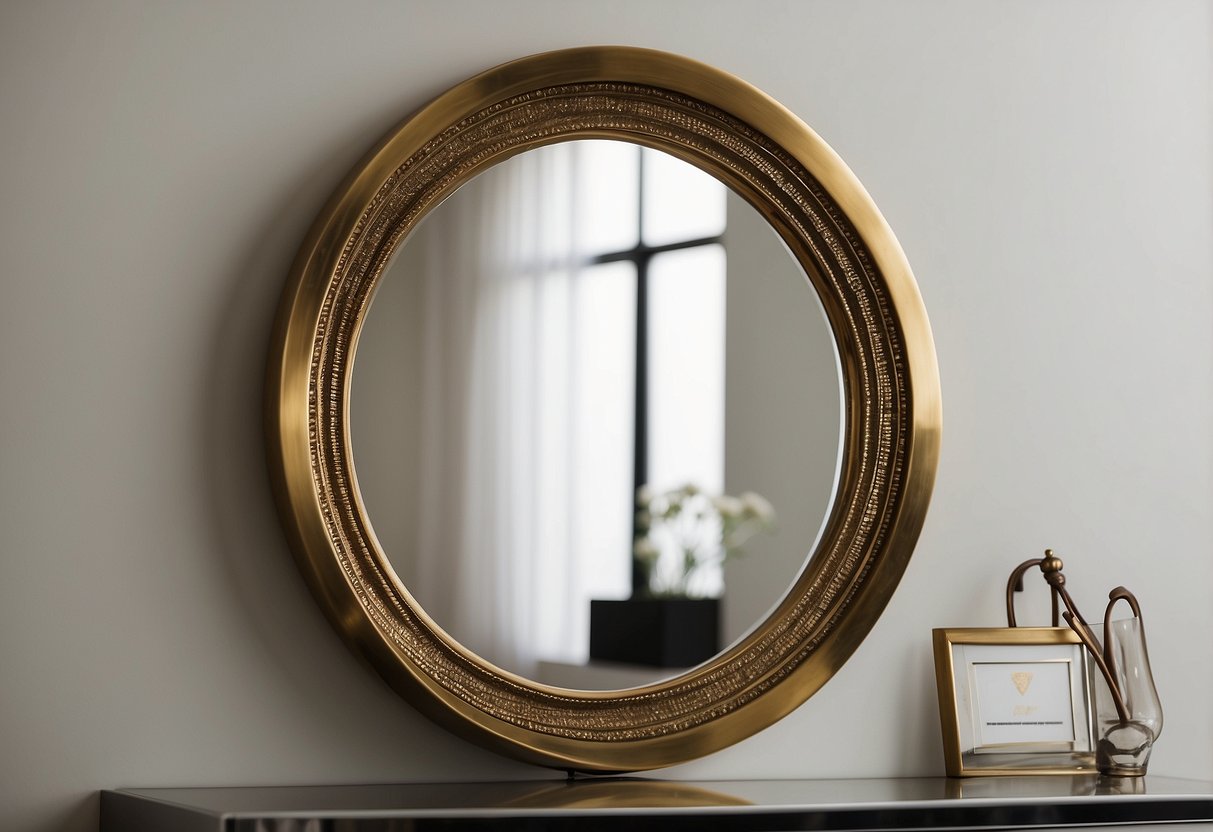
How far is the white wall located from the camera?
1.29 m

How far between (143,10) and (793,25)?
2.64 feet

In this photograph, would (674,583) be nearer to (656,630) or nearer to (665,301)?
(656,630)

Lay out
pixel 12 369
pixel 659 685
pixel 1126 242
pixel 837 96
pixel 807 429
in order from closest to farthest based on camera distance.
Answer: pixel 12 369 < pixel 659 685 < pixel 807 429 < pixel 837 96 < pixel 1126 242

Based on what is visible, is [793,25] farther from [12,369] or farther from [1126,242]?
[12,369]

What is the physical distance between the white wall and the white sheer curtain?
0.15 metres

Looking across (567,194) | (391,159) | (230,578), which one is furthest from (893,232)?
(230,578)

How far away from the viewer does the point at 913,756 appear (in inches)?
61.3

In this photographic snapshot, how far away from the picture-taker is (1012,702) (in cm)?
152

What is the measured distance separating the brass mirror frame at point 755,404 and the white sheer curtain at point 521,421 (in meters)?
0.04

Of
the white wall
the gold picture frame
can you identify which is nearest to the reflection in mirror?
the white wall

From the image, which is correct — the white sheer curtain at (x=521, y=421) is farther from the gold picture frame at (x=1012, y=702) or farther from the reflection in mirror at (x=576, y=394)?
the gold picture frame at (x=1012, y=702)

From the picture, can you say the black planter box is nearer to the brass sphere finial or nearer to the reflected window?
the reflected window

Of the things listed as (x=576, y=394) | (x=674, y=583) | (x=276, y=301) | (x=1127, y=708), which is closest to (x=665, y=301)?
(x=576, y=394)

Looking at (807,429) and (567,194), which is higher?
(567,194)
